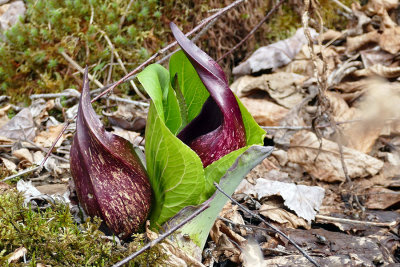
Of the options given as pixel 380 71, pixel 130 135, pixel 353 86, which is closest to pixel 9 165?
pixel 130 135

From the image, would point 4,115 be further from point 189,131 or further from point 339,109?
point 339,109

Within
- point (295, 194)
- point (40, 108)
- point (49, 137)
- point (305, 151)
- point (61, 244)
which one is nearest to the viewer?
point (61, 244)

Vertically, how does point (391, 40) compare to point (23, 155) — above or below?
below

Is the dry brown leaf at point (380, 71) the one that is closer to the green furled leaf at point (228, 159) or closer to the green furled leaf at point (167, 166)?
the green furled leaf at point (228, 159)

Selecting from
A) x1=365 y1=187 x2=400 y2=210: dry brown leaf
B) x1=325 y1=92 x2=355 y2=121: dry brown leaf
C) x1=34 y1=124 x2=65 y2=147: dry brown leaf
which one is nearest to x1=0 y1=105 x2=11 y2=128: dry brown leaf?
x1=34 y1=124 x2=65 y2=147: dry brown leaf

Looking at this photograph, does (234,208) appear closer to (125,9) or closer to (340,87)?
(340,87)

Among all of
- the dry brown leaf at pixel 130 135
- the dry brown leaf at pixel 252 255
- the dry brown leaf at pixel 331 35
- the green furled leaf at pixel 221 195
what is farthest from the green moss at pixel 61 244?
the dry brown leaf at pixel 331 35

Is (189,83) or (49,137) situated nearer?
(189,83)
